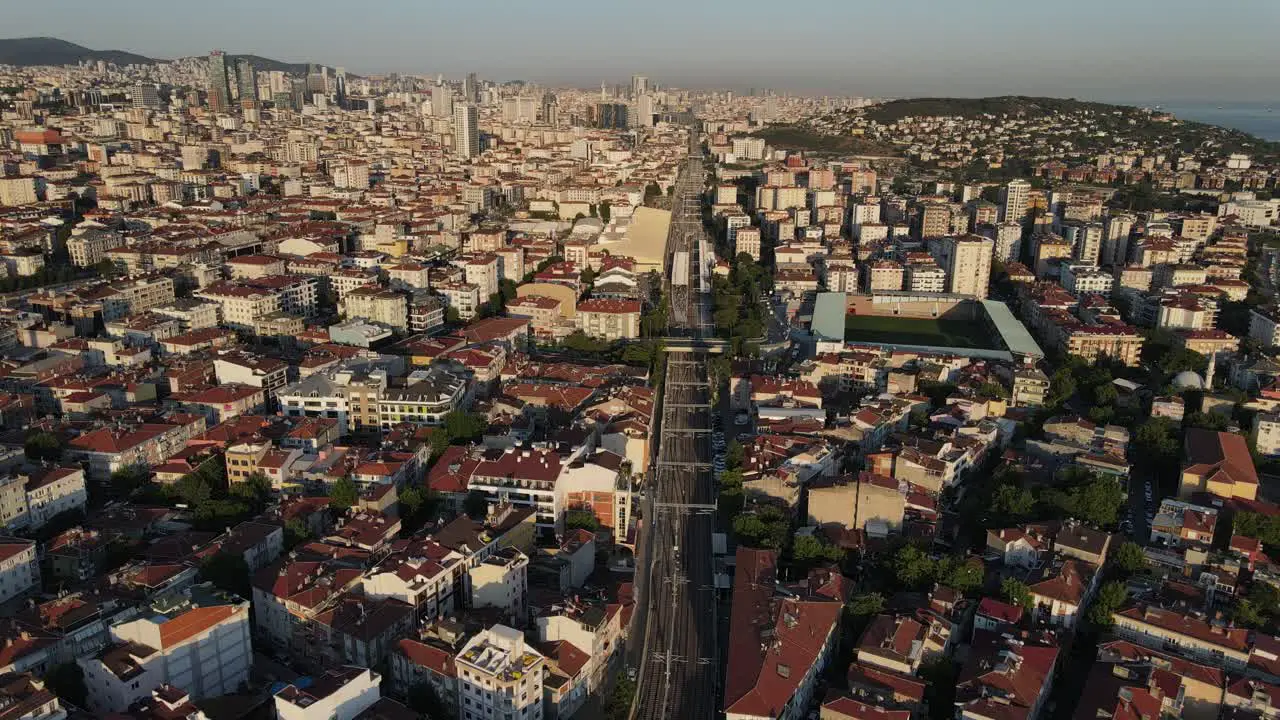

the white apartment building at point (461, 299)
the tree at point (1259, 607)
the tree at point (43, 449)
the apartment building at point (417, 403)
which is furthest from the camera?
the white apartment building at point (461, 299)

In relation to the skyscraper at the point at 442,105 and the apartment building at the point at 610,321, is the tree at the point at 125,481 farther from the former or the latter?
the skyscraper at the point at 442,105

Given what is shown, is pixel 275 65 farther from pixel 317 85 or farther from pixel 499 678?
pixel 499 678

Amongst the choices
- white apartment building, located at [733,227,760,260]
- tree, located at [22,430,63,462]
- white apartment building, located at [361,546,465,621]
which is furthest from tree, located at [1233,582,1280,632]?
white apartment building, located at [733,227,760,260]

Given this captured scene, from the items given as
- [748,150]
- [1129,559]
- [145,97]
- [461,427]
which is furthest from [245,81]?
[1129,559]

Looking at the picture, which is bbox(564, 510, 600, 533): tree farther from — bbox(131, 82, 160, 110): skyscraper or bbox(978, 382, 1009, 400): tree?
bbox(131, 82, 160, 110): skyscraper

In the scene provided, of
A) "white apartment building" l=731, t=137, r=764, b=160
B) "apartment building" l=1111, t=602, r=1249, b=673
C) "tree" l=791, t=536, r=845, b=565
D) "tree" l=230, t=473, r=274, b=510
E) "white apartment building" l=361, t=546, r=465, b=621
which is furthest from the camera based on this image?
"white apartment building" l=731, t=137, r=764, b=160

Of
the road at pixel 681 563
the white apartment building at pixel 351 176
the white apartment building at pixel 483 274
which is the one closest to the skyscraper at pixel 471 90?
the white apartment building at pixel 351 176
